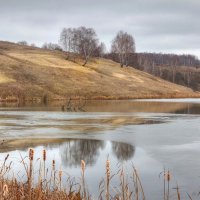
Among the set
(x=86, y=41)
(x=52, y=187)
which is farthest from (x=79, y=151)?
(x=86, y=41)

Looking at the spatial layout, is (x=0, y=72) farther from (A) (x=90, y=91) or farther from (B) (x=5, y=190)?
(B) (x=5, y=190)

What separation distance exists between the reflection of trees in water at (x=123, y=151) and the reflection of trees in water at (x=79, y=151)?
2.01 ft

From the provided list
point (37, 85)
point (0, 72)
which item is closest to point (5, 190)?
point (37, 85)

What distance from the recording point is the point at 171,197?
30.8ft

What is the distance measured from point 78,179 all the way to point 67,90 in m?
58.0

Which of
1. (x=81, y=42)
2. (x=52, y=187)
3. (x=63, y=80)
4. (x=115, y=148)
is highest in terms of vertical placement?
(x=81, y=42)

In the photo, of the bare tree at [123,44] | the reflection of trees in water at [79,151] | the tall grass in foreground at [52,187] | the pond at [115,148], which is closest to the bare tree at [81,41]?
the bare tree at [123,44]

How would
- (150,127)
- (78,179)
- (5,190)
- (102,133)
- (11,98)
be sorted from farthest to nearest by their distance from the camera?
(11,98)
(150,127)
(102,133)
(78,179)
(5,190)

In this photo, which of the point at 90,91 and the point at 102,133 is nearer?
the point at 102,133

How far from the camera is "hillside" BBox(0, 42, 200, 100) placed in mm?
64500

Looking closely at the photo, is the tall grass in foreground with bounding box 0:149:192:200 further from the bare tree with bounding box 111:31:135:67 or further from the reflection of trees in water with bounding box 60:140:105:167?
the bare tree with bounding box 111:31:135:67

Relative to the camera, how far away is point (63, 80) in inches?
2931

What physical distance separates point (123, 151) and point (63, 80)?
59191 mm

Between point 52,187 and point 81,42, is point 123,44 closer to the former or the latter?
point 81,42
